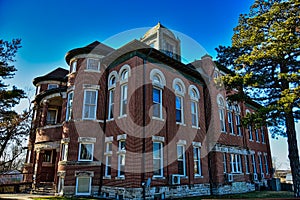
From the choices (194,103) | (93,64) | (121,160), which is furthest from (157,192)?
(93,64)

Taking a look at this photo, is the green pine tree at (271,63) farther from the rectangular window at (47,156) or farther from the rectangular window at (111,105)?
the rectangular window at (47,156)

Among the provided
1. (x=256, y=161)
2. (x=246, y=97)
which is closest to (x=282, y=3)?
(x=246, y=97)

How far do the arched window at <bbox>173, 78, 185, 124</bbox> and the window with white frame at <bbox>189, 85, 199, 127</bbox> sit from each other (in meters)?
1.11

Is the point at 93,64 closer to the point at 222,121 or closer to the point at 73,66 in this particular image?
the point at 73,66

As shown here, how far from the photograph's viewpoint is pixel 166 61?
1620 cm

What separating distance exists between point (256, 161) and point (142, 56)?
59.7ft

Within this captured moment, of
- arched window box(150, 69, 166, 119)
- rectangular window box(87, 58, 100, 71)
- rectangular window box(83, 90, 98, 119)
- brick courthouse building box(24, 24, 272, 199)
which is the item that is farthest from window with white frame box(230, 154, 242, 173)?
rectangular window box(87, 58, 100, 71)

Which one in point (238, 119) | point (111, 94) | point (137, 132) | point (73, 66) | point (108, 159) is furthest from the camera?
point (238, 119)

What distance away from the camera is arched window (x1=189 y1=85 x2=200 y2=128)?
17747 mm

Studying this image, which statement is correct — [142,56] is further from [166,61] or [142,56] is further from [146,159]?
[146,159]

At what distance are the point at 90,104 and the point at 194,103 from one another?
326 inches

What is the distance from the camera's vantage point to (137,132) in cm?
1309

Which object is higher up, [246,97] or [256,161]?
[246,97]

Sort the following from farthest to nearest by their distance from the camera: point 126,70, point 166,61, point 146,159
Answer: point 166,61
point 126,70
point 146,159
